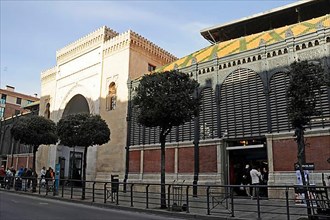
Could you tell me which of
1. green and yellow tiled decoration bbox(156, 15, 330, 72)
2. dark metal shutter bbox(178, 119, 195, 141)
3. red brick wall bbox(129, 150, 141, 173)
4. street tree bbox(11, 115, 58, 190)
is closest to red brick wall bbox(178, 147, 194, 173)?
dark metal shutter bbox(178, 119, 195, 141)

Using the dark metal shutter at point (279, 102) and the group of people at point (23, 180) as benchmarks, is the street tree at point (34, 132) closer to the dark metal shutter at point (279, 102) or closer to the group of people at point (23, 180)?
the group of people at point (23, 180)

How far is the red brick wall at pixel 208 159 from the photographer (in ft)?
58.9

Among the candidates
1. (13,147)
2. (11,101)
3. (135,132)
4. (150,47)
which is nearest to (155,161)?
(135,132)

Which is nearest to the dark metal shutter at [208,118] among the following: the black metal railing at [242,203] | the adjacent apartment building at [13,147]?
the black metal railing at [242,203]

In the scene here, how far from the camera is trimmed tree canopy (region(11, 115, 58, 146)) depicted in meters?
21.6

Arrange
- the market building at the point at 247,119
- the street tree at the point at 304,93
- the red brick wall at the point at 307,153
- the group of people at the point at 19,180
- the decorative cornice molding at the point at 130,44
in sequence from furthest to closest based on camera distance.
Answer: the decorative cornice molding at the point at 130,44 < the group of people at the point at 19,180 < the market building at the point at 247,119 < the red brick wall at the point at 307,153 < the street tree at the point at 304,93

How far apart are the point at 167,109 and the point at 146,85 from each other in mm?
1488

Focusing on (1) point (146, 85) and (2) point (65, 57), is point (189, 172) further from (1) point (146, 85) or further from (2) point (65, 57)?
(2) point (65, 57)

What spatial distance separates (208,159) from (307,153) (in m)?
5.32

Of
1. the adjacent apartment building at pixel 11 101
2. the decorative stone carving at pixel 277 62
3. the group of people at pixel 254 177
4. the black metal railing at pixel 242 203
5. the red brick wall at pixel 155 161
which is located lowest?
the black metal railing at pixel 242 203

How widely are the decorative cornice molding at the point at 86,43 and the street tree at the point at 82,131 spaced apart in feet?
35.1

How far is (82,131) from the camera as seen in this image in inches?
696

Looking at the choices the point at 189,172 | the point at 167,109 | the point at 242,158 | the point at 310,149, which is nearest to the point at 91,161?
the point at 189,172

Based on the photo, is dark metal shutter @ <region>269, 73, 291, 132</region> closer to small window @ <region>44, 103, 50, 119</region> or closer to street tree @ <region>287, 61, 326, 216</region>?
street tree @ <region>287, 61, 326, 216</region>
